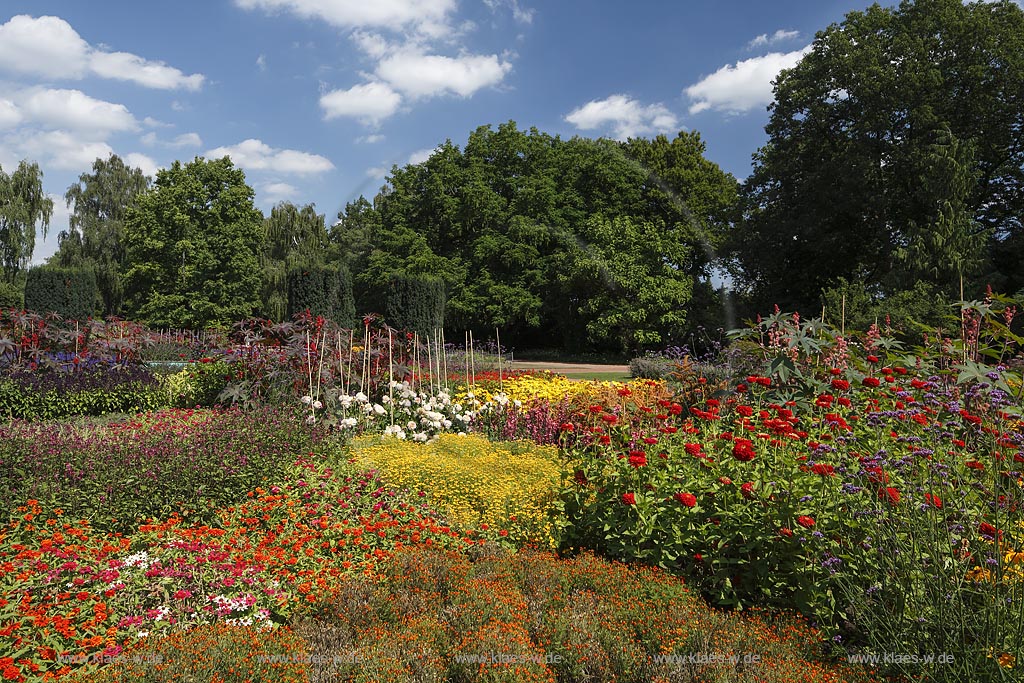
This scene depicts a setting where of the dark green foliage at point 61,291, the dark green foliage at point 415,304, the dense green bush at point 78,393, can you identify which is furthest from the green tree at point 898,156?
the dark green foliage at point 61,291

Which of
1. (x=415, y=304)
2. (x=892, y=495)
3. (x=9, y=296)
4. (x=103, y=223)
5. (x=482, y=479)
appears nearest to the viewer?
(x=892, y=495)

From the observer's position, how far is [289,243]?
37344 millimetres

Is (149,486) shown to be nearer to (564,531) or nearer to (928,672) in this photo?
(564,531)

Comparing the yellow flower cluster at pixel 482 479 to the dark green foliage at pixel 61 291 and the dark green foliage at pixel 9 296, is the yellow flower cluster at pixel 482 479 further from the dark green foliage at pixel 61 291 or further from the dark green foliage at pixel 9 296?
the dark green foliage at pixel 9 296

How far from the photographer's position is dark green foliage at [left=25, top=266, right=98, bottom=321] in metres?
22.4

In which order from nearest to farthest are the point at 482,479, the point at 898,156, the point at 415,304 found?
the point at 482,479, the point at 898,156, the point at 415,304

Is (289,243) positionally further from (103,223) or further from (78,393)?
(78,393)

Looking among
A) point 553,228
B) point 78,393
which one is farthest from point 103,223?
point 78,393

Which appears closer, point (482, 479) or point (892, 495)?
point (892, 495)

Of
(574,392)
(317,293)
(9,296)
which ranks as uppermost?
(9,296)

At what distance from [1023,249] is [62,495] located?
896 inches

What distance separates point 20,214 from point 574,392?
30078mm

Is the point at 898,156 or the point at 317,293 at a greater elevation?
the point at 898,156

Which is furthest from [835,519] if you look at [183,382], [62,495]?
[183,382]
